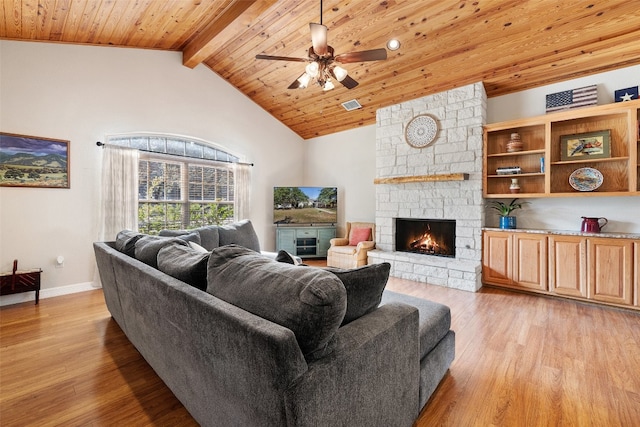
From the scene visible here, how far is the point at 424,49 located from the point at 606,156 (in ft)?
8.56

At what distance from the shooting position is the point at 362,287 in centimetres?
130

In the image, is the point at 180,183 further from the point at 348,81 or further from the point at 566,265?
the point at 566,265

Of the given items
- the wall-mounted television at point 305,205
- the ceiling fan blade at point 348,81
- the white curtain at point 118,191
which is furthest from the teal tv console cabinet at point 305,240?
the ceiling fan blade at point 348,81

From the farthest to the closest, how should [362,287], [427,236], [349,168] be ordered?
[349,168]
[427,236]
[362,287]

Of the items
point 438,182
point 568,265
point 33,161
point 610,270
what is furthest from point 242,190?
point 610,270

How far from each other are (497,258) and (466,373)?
2513mm

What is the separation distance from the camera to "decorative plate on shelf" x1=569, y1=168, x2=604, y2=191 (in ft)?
11.5

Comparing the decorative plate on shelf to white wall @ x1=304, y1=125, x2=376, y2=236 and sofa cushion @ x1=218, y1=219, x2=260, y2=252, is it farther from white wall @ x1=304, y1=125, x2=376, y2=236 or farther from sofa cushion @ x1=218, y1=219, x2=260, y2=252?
sofa cushion @ x1=218, y1=219, x2=260, y2=252

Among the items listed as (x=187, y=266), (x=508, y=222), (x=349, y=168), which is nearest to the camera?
(x=187, y=266)

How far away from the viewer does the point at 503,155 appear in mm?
4066

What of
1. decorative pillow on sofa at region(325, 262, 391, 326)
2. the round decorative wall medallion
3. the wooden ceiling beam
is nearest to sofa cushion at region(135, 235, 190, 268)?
decorative pillow on sofa at region(325, 262, 391, 326)

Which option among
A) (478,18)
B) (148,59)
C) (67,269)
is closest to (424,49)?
(478,18)

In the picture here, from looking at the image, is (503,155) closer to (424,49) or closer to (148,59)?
(424,49)

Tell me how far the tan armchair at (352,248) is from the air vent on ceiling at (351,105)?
224 centimetres
